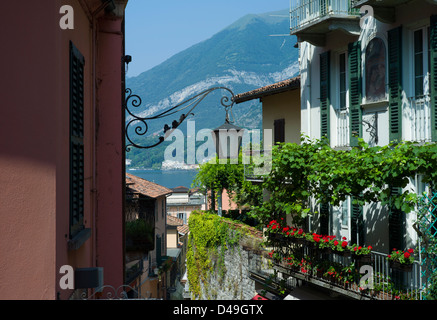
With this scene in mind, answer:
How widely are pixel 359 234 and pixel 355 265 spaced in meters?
1.76

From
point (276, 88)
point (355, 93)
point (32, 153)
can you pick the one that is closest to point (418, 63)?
point (355, 93)

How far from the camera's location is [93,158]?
6.50m

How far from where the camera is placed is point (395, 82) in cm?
1178

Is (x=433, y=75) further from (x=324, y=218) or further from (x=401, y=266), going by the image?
(x=324, y=218)

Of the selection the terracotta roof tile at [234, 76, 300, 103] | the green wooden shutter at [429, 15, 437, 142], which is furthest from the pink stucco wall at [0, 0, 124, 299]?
the terracotta roof tile at [234, 76, 300, 103]

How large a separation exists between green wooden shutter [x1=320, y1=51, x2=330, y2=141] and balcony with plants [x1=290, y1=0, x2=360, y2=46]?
466 mm

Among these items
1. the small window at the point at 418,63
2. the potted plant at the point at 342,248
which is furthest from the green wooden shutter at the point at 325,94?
the potted plant at the point at 342,248

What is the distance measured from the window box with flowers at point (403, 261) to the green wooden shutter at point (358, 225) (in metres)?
2.68

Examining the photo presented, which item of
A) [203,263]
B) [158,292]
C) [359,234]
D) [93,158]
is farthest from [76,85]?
[158,292]

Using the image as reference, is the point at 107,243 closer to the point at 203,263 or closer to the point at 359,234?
the point at 359,234

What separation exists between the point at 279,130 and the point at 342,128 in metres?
6.44

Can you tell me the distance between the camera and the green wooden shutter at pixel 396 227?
37.8 feet

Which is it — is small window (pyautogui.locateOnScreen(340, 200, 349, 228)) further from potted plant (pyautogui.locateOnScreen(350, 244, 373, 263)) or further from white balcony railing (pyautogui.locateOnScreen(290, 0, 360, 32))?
white balcony railing (pyautogui.locateOnScreen(290, 0, 360, 32))

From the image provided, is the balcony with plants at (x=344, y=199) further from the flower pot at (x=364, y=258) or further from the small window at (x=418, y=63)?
the small window at (x=418, y=63)
